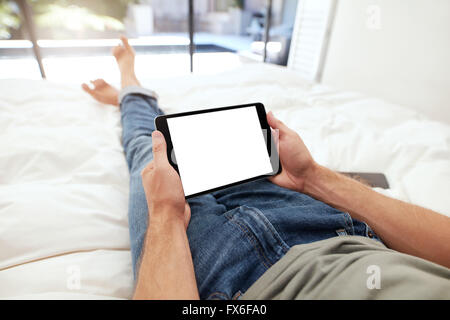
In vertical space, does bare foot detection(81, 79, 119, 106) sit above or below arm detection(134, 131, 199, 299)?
above

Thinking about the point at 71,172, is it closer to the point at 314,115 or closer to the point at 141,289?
the point at 141,289

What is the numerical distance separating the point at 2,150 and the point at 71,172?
0.57 ft

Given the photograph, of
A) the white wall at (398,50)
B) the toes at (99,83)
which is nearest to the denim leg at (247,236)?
the toes at (99,83)

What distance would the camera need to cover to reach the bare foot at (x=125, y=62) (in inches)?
42.0

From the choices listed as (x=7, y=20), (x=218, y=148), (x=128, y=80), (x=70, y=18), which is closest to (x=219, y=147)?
(x=218, y=148)

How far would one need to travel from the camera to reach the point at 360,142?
0.83m

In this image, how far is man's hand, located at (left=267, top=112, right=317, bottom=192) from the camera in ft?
2.00

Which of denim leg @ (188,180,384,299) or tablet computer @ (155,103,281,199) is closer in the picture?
denim leg @ (188,180,384,299)

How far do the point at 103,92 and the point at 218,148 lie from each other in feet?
2.44

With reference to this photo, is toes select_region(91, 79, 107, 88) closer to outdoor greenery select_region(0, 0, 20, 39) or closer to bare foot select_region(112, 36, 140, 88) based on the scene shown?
bare foot select_region(112, 36, 140, 88)

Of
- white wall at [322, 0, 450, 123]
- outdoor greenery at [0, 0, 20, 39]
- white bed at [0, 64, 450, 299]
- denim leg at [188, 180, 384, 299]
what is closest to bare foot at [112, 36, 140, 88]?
white bed at [0, 64, 450, 299]

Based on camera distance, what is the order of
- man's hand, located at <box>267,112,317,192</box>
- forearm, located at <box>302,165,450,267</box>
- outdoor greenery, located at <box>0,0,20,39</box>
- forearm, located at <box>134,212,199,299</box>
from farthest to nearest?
outdoor greenery, located at <box>0,0,20,39</box> → man's hand, located at <box>267,112,317,192</box> → forearm, located at <box>302,165,450,267</box> → forearm, located at <box>134,212,199,299</box>

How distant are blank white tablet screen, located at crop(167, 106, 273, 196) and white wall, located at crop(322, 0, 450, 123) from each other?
1.75 m

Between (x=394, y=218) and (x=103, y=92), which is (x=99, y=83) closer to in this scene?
(x=103, y=92)
